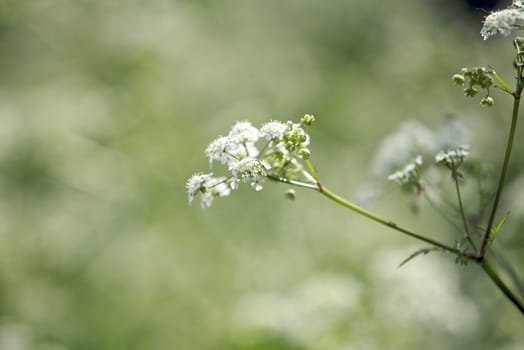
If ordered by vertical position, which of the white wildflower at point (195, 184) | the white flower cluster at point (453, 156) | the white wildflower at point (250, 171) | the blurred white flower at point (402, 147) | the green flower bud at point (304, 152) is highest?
the blurred white flower at point (402, 147)

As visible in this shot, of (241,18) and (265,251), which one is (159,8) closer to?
(241,18)

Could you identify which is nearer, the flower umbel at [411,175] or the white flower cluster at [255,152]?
the white flower cluster at [255,152]

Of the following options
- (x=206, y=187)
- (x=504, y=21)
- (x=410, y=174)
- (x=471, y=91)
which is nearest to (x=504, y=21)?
A: (x=504, y=21)

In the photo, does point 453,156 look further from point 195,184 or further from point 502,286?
point 195,184

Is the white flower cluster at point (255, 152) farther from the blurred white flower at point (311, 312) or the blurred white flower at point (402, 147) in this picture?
the blurred white flower at point (311, 312)

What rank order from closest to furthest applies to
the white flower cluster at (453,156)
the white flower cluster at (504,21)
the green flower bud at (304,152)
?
the white flower cluster at (504,21) < the green flower bud at (304,152) < the white flower cluster at (453,156)

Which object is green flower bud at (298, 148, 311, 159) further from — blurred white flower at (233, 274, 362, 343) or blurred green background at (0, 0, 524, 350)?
blurred white flower at (233, 274, 362, 343)

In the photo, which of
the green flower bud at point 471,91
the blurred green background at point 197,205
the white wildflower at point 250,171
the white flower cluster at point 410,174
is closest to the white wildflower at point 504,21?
the green flower bud at point 471,91
